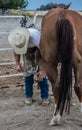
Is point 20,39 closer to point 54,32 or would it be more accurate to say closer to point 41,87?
point 54,32

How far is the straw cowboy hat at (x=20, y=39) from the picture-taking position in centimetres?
496

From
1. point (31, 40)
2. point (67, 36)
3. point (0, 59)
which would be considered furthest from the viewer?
point (0, 59)

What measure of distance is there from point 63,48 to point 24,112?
1435 millimetres

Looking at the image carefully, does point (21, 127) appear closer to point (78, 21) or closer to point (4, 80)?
point (78, 21)

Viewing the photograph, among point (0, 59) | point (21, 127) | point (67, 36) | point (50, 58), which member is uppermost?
point (67, 36)

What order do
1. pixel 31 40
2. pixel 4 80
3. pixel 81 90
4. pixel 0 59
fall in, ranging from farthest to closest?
pixel 0 59
pixel 4 80
pixel 31 40
pixel 81 90

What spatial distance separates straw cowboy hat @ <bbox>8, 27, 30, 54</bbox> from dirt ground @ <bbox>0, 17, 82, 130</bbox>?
0.86m

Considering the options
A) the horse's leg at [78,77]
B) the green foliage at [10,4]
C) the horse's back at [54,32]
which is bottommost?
the green foliage at [10,4]

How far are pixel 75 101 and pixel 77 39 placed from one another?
1.75 meters

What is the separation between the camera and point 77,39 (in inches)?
168

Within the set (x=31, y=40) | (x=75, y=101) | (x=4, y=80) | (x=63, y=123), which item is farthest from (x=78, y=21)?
(x=4, y=80)

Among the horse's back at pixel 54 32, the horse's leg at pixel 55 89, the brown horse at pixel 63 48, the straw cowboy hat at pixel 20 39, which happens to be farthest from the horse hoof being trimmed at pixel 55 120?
the straw cowboy hat at pixel 20 39

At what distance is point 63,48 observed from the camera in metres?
4.18

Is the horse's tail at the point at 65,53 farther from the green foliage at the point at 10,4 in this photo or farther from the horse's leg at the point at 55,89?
the green foliage at the point at 10,4
